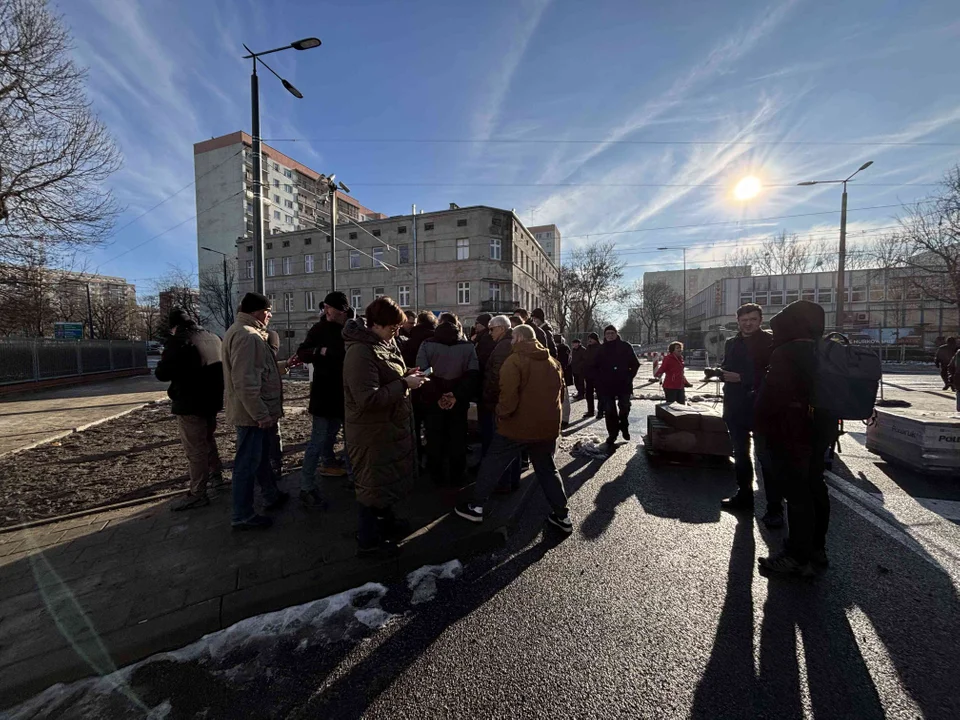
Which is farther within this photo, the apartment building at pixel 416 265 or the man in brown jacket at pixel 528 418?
the apartment building at pixel 416 265

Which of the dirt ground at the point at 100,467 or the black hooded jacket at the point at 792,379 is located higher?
the black hooded jacket at the point at 792,379

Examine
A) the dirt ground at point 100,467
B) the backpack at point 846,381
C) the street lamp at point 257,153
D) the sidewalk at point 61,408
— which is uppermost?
the street lamp at point 257,153

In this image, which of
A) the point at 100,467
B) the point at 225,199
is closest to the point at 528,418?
the point at 100,467

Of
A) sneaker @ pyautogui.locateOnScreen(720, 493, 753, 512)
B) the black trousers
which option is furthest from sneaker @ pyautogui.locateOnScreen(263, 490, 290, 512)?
sneaker @ pyautogui.locateOnScreen(720, 493, 753, 512)

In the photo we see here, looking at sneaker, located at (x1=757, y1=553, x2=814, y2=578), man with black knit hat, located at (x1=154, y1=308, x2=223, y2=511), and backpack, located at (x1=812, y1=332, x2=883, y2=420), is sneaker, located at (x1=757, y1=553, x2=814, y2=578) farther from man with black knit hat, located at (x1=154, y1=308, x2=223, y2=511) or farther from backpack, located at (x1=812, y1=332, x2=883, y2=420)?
man with black knit hat, located at (x1=154, y1=308, x2=223, y2=511)

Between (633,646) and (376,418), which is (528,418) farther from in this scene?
(633,646)

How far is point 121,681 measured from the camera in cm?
212

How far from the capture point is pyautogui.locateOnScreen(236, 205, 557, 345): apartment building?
3966cm

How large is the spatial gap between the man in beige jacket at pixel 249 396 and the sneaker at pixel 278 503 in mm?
371

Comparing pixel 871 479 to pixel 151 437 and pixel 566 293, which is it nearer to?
Result: pixel 151 437

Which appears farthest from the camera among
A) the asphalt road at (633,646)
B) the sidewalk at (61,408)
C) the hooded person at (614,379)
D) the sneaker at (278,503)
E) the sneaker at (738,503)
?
the sidewalk at (61,408)

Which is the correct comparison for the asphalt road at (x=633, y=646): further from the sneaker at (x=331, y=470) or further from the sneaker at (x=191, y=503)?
the sneaker at (x=331, y=470)

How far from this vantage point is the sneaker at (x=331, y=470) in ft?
16.4

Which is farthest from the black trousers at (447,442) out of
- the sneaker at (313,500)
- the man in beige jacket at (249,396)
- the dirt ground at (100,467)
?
the dirt ground at (100,467)
